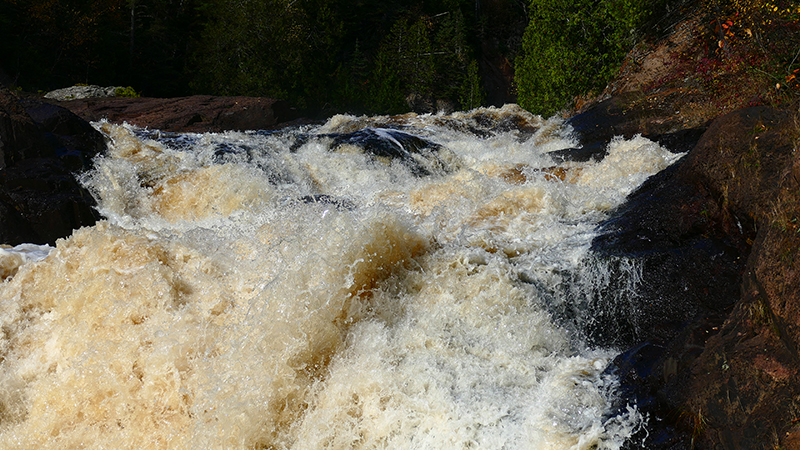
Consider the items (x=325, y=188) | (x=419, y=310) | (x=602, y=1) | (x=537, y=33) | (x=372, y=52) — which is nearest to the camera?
(x=419, y=310)

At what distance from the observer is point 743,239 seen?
11.0ft

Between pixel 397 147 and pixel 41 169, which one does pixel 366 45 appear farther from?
pixel 41 169

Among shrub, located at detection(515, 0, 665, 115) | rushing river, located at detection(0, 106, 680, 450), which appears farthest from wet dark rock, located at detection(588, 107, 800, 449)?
shrub, located at detection(515, 0, 665, 115)

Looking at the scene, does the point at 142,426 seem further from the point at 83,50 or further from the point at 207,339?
the point at 83,50

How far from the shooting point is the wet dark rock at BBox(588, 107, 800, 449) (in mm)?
1886

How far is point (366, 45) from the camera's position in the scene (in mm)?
20562

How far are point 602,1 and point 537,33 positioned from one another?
1921 mm

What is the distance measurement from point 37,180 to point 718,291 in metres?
6.36

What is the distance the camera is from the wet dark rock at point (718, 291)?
1.89 meters

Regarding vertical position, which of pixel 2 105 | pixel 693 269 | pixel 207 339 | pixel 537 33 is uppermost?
pixel 537 33

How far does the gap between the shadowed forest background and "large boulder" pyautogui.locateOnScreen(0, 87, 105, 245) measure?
8.03 m

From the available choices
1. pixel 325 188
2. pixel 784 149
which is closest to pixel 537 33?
pixel 325 188

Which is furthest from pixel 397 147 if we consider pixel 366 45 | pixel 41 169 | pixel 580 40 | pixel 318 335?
pixel 366 45

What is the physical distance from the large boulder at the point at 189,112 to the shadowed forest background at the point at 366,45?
4.06 m
